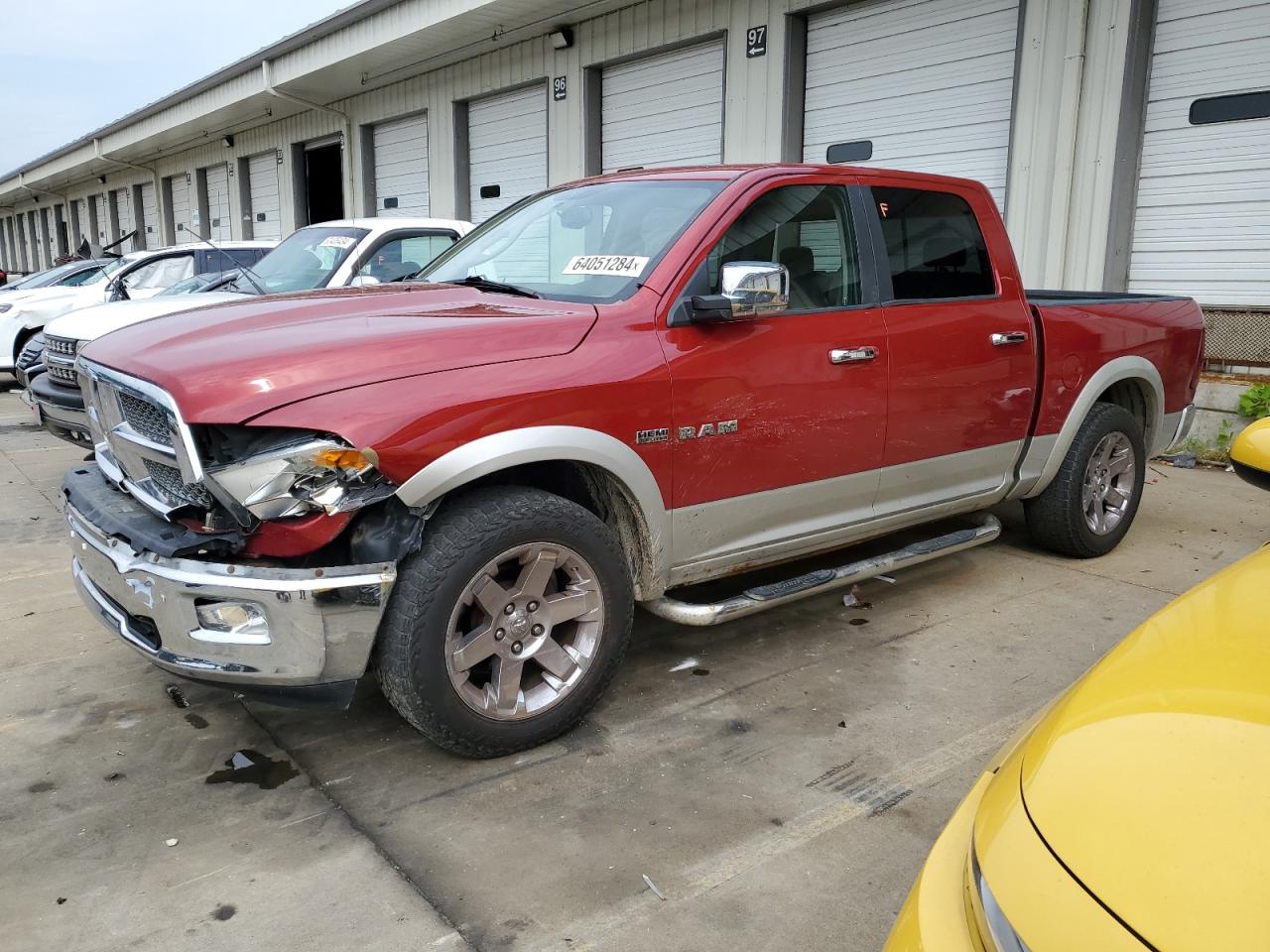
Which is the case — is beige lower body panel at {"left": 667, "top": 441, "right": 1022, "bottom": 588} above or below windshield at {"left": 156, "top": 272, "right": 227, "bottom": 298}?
below

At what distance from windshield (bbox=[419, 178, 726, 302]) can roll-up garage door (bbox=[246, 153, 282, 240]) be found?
18.6 meters

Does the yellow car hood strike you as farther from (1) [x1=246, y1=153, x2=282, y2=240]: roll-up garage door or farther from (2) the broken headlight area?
(1) [x1=246, y1=153, x2=282, y2=240]: roll-up garage door

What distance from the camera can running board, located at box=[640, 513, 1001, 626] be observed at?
3.53 metres

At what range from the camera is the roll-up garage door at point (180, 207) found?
86.5 feet

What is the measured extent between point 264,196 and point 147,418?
832 inches

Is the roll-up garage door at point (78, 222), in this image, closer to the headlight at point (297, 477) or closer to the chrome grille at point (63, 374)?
the chrome grille at point (63, 374)

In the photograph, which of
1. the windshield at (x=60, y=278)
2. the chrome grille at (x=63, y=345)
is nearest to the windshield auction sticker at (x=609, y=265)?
the chrome grille at (x=63, y=345)

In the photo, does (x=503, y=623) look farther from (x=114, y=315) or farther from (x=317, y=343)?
(x=114, y=315)

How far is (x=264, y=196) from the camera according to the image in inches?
872

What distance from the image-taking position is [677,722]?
3.48m

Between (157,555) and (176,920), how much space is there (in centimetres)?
99

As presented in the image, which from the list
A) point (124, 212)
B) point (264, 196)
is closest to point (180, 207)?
point (124, 212)

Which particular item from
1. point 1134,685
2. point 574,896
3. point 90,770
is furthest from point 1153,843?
point 90,770

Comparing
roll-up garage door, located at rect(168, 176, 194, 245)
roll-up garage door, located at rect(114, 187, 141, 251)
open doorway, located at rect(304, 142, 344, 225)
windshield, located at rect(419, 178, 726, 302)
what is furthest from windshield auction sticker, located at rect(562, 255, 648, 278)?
roll-up garage door, located at rect(114, 187, 141, 251)
